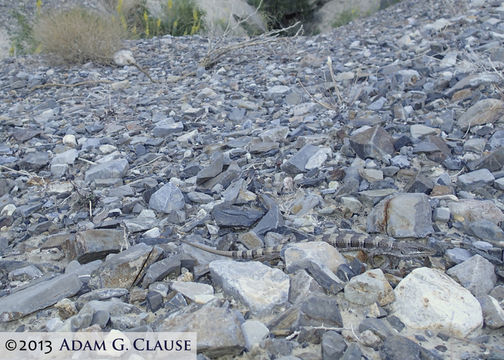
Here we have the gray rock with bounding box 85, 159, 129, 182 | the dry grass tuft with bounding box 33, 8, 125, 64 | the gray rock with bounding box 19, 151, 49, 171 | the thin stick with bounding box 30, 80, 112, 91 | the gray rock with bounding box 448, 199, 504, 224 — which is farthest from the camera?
the dry grass tuft with bounding box 33, 8, 125, 64

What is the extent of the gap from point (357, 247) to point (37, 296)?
5.02 ft

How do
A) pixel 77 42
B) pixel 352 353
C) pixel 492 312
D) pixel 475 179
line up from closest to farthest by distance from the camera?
pixel 352 353 → pixel 492 312 → pixel 475 179 → pixel 77 42

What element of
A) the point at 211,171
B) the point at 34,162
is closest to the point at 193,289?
the point at 211,171

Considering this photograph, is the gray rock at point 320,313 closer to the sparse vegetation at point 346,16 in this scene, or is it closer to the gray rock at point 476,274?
the gray rock at point 476,274

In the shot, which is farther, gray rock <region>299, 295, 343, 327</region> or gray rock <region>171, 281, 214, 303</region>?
gray rock <region>171, 281, 214, 303</region>

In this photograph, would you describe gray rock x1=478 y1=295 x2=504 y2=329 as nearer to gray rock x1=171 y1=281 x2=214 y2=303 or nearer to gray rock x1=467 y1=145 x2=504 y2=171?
gray rock x1=171 y1=281 x2=214 y2=303

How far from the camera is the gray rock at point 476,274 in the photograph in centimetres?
223

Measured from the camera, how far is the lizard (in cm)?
251

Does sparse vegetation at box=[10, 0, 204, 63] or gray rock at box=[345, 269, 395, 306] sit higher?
sparse vegetation at box=[10, 0, 204, 63]

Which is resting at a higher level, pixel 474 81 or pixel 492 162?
pixel 474 81

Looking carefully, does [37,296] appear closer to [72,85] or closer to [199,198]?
[199,198]

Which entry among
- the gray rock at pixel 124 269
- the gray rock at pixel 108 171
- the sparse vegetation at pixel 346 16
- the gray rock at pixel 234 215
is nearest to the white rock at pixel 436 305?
the gray rock at pixel 234 215

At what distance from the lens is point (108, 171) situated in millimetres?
3752

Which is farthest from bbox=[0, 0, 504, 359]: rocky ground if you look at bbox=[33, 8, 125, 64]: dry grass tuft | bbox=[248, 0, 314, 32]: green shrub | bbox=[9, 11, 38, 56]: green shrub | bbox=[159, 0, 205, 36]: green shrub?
bbox=[248, 0, 314, 32]: green shrub
